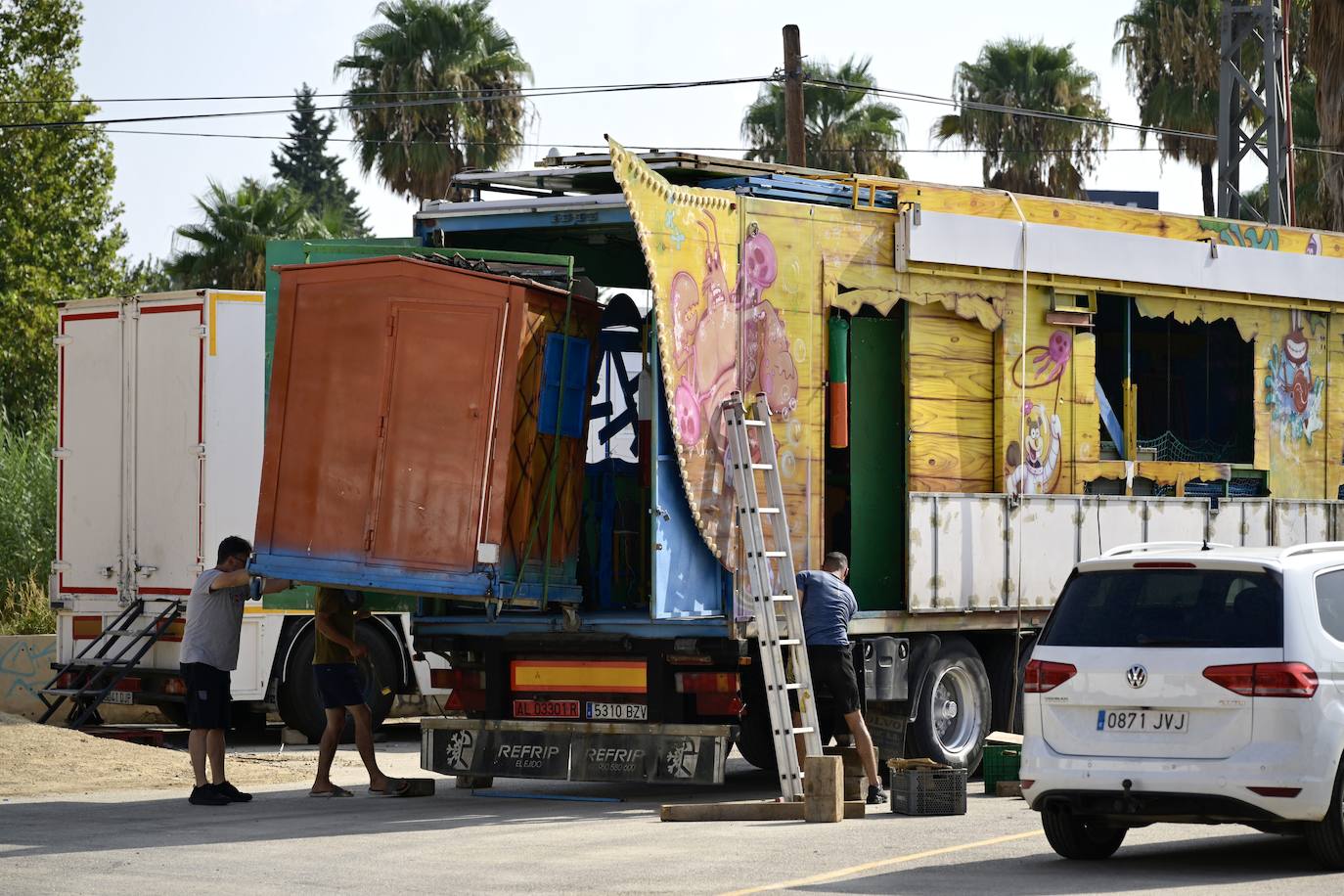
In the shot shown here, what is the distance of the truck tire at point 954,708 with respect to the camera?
46.9ft

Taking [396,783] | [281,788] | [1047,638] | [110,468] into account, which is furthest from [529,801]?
[110,468]

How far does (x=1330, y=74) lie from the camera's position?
27516 mm

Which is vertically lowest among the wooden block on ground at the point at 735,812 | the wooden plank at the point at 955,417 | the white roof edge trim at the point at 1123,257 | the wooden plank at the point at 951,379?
the wooden block on ground at the point at 735,812

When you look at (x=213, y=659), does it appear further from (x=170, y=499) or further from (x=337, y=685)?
(x=170, y=499)

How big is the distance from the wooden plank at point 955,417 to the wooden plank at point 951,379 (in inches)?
1.8

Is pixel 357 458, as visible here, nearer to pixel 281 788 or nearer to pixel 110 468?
pixel 281 788

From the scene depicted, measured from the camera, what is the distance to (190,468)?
17.6 metres

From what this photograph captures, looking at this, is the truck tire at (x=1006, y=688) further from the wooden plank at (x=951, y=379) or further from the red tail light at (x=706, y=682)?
the red tail light at (x=706, y=682)

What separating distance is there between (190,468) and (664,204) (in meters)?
6.47

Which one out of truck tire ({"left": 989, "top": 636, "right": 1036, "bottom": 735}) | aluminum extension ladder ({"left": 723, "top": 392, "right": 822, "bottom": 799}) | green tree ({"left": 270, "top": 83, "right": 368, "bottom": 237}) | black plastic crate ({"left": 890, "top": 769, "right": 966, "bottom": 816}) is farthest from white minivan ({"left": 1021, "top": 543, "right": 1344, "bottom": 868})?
green tree ({"left": 270, "top": 83, "right": 368, "bottom": 237})

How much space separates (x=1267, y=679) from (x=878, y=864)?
6.75 ft

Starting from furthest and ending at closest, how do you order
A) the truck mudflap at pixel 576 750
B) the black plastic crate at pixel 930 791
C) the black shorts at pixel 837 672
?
the black shorts at pixel 837 672
the truck mudflap at pixel 576 750
the black plastic crate at pixel 930 791

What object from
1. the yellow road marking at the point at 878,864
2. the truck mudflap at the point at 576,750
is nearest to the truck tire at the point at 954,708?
the truck mudflap at the point at 576,750

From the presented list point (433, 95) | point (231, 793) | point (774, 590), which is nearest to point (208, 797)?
point (231, 793)
